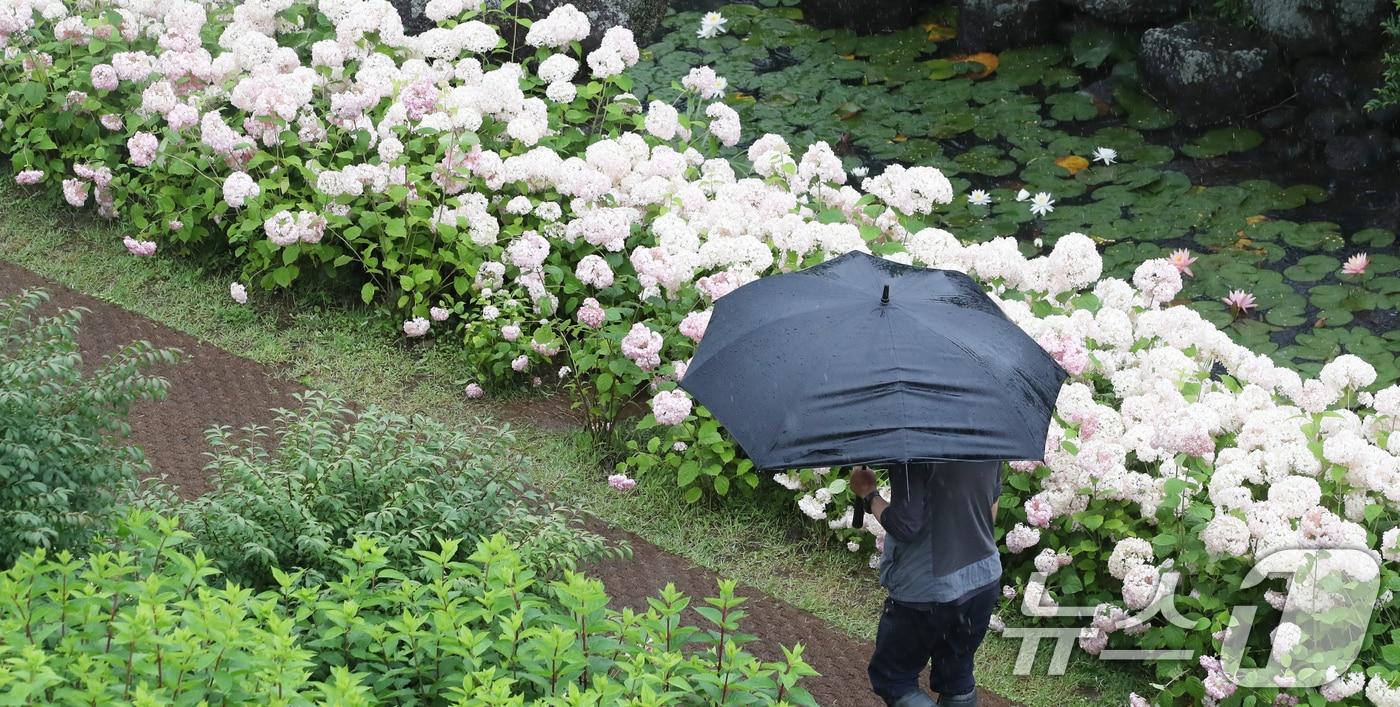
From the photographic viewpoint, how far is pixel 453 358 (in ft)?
19.3

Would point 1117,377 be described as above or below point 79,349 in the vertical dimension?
above

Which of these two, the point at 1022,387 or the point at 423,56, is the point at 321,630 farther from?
the point at 423,56

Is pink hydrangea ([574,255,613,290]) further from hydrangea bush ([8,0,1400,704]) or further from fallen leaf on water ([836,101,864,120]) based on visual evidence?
fallen leaf on water ([836,101,864,120])

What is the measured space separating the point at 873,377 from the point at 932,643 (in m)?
0.77

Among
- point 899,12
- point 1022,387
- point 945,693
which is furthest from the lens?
point 899,12

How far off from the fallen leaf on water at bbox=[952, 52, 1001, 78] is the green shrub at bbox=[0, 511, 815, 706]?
21.1ft

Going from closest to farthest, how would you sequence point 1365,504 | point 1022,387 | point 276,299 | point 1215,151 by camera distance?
point 1022,387
point 1365,504
point 276,299
point 1215,151

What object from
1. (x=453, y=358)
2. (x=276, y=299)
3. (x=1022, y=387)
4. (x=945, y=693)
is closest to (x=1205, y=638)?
(x=945, y=693)

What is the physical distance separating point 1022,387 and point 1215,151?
5013mm

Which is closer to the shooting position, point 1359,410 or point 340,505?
point 340,505

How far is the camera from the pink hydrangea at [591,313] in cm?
534

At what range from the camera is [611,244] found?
5703 mm

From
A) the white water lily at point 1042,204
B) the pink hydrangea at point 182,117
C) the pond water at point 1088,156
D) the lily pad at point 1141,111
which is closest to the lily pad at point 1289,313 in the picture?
the pond water at point 1088,156

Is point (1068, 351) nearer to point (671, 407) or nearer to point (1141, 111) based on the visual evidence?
point (671, 407)
